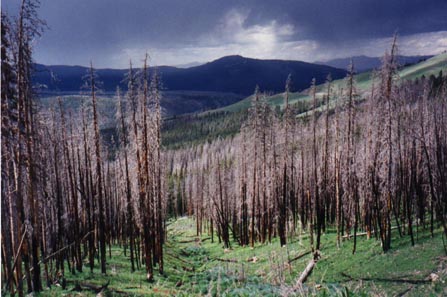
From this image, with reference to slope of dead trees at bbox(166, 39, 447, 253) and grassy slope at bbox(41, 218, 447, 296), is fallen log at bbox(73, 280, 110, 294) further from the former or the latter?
slope of dead trees at bbox(166, 39, 447, 253)

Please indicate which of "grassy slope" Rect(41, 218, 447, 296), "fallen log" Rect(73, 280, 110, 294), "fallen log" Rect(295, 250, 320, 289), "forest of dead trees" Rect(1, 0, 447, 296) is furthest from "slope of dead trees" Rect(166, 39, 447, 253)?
"fallen log" Rect(73, 280, 110, 294)

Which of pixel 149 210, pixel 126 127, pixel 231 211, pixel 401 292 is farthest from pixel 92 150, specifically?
pixel 231 211

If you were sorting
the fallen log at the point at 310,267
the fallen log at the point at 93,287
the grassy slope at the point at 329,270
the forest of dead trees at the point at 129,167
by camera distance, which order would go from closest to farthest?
the forest of dead trees at the point at 129,167 < the grassy slope at the point at 329,270 < the fallen log at the point at 93,287 < the fallen log at the point at 310,267

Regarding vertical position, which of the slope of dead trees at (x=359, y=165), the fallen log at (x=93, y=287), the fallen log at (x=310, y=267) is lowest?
the fallen log at (x=310, y=267)

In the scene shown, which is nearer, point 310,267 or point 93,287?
point 93,287

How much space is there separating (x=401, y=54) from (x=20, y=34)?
1999 centimetres

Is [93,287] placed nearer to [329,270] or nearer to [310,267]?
[310,267]

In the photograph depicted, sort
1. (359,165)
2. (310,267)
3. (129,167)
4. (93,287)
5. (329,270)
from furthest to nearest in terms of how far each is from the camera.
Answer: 1. (359,165)
2. (129,167)
3. (310,267)
4. (329,270)
5. (93,287)

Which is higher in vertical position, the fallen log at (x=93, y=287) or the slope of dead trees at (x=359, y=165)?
the slope of dead trees at (x=359, y=165)

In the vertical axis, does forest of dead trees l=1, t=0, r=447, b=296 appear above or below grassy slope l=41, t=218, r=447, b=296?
above

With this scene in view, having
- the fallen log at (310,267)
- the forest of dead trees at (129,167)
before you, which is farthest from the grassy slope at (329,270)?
the forest of dead trees at (129,167)

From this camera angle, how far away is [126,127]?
2680 centimetres

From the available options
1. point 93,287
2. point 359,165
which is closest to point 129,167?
point 93,287

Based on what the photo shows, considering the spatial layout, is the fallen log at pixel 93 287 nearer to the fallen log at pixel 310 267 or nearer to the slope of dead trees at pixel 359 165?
the fallen log at pixel 310 267
